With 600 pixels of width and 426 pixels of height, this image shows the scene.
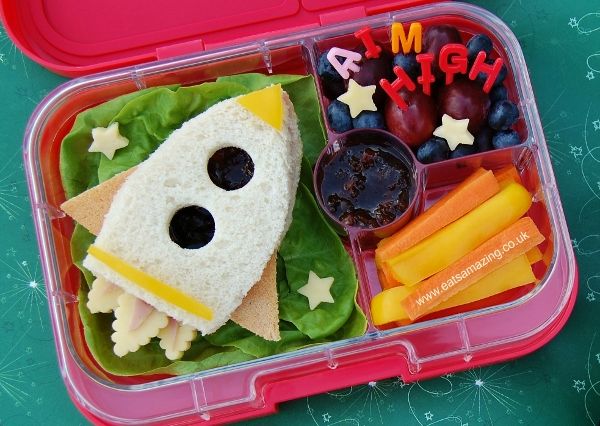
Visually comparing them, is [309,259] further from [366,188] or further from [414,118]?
[414,118]

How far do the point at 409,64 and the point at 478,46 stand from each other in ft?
0.43

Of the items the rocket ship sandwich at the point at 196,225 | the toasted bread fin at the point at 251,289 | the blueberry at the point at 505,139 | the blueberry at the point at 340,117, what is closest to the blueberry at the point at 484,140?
the blueberry at the point at 505,139

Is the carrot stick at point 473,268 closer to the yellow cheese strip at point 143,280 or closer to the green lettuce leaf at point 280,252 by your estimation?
the green lettuce leaf at point 280,252

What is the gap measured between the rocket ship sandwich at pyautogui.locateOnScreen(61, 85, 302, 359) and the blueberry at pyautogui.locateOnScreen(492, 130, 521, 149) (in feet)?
1.23

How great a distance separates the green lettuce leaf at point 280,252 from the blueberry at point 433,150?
0.21 meters

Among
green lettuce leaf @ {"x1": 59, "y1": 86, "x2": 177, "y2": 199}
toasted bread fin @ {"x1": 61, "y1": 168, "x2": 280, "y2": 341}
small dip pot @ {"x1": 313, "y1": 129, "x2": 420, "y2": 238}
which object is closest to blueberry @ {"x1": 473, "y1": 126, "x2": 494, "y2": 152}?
small dip pot @ {"x1": 313, "y1": 129, "x2": 420, "y2": 238}

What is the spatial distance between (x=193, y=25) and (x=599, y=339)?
1013 millimetres

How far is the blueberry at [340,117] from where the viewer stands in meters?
1.34

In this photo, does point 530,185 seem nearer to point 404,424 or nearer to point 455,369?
point 455,369

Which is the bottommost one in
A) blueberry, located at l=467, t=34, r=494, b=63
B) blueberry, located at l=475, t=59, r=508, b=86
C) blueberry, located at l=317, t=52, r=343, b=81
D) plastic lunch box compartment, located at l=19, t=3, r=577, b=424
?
plastic lunch box compartment, located at l=19, t=3, r=577, b=424

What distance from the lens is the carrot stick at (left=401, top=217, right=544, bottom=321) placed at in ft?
4.19

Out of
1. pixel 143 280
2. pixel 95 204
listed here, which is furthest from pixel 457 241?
pixel 95 204

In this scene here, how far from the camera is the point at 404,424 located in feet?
4.67

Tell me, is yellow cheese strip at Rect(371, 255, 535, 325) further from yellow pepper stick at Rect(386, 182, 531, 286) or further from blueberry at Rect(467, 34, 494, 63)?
blueberry at Rect(467, 34, 494, 63)
